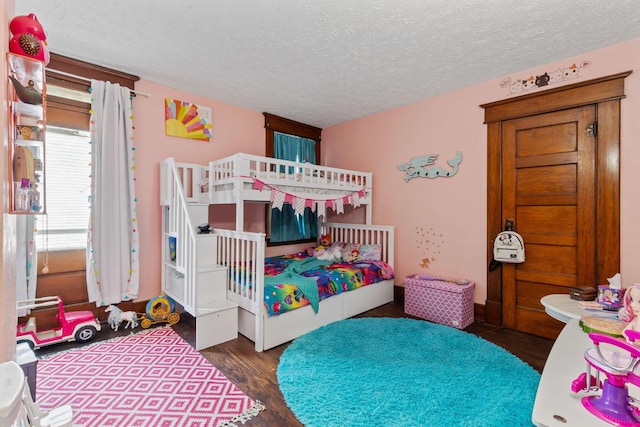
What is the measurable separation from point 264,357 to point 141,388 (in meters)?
0.84

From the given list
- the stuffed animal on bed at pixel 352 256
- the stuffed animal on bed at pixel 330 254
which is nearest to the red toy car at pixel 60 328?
the stuffed animal on bed at pixel 330 254

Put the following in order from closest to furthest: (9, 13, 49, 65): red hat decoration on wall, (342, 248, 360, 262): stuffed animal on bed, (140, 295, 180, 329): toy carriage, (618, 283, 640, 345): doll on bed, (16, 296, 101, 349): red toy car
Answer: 1. (9, 13, 49, 65): red hat decoration on wall
2. (618, 283, 640, 345): doll on bed
3. (16, 296, 101, 349): red toy car
4. (140, 295, 180, 329): toy carriage
5. (342, 248, 360, 262): stuffed animal on bed

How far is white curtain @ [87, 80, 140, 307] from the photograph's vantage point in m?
2.89

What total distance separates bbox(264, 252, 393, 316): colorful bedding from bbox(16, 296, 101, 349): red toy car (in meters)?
1.59

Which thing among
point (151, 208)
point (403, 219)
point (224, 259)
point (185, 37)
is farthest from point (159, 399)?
point (403, 219)

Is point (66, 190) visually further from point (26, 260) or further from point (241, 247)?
point (241, 247)

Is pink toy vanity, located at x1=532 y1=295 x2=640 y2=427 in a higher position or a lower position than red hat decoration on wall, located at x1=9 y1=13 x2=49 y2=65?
lower

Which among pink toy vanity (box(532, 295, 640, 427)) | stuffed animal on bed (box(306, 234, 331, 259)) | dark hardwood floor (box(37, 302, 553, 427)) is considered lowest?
dark hardwood floor (box(37, 302, 553, 427))

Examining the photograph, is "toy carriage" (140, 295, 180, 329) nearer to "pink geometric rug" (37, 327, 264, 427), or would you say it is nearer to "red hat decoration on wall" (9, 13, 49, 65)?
"pink geometric rug" (37, 327, 264, 427)

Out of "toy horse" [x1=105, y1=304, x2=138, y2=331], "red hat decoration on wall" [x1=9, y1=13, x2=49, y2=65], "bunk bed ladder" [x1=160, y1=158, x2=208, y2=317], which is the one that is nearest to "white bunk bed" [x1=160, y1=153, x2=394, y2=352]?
"bunk bed ladder" [x1=160, y1=158, x2=208, y2=317]

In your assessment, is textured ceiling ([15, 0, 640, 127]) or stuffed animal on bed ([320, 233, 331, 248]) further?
stuffed animal on bed ([320, 233, 331, 248])

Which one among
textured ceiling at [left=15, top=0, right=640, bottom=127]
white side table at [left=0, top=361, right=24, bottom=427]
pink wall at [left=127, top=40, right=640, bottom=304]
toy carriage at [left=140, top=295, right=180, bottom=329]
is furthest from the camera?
pink wall at [left=127, top=40, right=640, bottom=304]

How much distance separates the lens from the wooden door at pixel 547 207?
2631 millimetres

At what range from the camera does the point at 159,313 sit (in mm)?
3088
